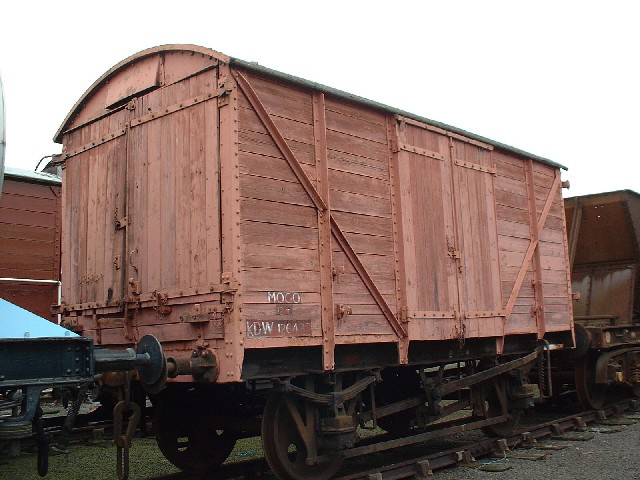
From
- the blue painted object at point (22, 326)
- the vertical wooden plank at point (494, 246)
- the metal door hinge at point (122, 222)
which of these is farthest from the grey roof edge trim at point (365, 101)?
the blue painted object at point (22, 326)

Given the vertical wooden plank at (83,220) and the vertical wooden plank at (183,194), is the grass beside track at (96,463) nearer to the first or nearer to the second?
the vertical wooden plank at (83,220)

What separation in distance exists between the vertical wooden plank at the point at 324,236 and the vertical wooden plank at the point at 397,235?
1.04 metres

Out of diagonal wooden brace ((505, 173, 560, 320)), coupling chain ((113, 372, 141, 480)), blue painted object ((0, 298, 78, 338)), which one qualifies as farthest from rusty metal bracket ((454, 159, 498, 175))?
blue painted object ((0, 298, 78, 338))

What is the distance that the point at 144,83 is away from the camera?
6.58 metres

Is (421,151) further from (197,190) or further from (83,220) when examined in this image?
(83,220)

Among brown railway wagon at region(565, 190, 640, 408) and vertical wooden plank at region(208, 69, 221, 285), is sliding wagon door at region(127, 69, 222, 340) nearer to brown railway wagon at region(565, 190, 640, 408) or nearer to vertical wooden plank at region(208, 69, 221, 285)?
vertical wooden plank at region(208, 69, 221, 285)

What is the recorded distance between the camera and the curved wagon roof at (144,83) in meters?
5.96

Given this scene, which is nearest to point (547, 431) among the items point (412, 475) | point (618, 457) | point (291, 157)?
point (618, 457)

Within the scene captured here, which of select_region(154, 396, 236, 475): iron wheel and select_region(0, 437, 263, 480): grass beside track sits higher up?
select_region(154, 396, 236, 475): iron wheel

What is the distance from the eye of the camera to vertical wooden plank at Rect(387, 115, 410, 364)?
22.8ft

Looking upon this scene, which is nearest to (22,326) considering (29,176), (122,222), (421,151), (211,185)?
(211,185)

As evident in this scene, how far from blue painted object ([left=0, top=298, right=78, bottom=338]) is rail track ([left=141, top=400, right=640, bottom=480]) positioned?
2886mm

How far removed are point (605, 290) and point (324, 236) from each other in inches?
309

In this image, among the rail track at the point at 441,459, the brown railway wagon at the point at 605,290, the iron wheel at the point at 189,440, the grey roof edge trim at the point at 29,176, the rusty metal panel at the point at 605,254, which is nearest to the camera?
the rail track at the point at 441,459
